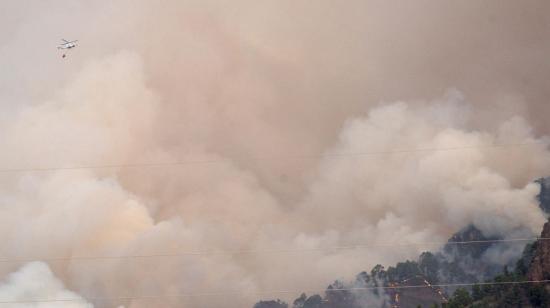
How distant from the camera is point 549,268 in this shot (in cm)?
Result: 12356

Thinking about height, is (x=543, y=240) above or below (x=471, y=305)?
above

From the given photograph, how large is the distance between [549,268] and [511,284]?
8.47 metres

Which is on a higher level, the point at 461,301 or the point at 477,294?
the point at 477,294

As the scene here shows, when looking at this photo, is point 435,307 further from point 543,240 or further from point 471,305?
point 543,240

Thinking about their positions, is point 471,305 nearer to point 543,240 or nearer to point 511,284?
point 511,284

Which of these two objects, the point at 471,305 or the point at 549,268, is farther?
the point at 471,305

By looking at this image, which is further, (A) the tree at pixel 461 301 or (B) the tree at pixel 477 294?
(B) the tree at pixel 477 294

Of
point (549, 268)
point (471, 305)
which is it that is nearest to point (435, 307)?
point (471, 305)

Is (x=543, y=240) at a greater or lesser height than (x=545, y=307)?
greater

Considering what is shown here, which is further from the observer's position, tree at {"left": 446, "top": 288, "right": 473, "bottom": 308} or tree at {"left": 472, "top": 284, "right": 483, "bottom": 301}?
tree at {"left": 472, "top": 284, "right": 483, "bottom": 301}

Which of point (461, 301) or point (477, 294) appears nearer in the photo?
point (461, 301)

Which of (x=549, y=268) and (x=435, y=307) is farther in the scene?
(x=435, y=307)

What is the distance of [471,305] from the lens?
133 m

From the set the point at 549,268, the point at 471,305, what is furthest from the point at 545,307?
the point at 471,305
